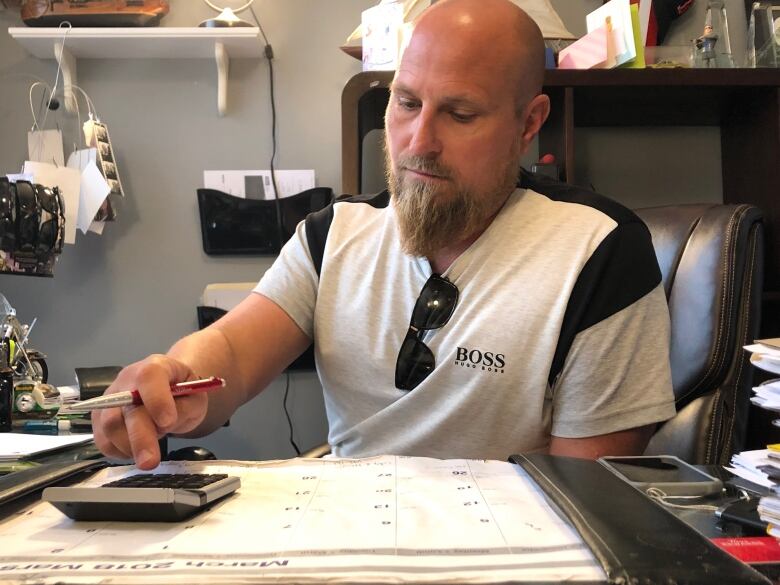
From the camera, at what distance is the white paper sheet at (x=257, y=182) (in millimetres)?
1912

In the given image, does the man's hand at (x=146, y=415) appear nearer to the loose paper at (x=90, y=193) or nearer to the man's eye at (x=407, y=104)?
the man's eye at (x=407, y=104)

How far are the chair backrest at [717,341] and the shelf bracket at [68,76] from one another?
1560mm

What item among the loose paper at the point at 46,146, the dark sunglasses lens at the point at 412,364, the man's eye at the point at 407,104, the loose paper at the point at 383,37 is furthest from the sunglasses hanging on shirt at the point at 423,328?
the loose paper at the point at 46,146

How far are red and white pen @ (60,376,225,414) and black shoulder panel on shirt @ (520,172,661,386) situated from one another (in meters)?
0.50

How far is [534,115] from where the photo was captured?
49.1 inches

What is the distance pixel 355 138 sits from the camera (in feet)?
5.52

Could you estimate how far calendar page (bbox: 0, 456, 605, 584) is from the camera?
382mm

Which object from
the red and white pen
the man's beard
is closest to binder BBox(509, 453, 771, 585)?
the red and white pen

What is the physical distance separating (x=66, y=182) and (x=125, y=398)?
1317 millimetres

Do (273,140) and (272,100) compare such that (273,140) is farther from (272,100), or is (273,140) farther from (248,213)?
(248,213)

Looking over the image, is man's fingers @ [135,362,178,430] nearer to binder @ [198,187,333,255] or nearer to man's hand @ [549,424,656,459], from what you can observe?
man's hand @ [549,424,656,459]

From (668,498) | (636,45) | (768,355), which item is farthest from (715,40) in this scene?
(668,498)

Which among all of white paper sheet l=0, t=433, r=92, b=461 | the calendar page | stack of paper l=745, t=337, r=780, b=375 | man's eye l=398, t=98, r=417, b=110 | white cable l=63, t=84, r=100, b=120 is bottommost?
white paper sheet l=0, t=433, r=92, b=461

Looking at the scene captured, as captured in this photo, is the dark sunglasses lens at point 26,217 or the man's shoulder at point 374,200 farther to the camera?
the dark sunglasses lens at point 26,217
